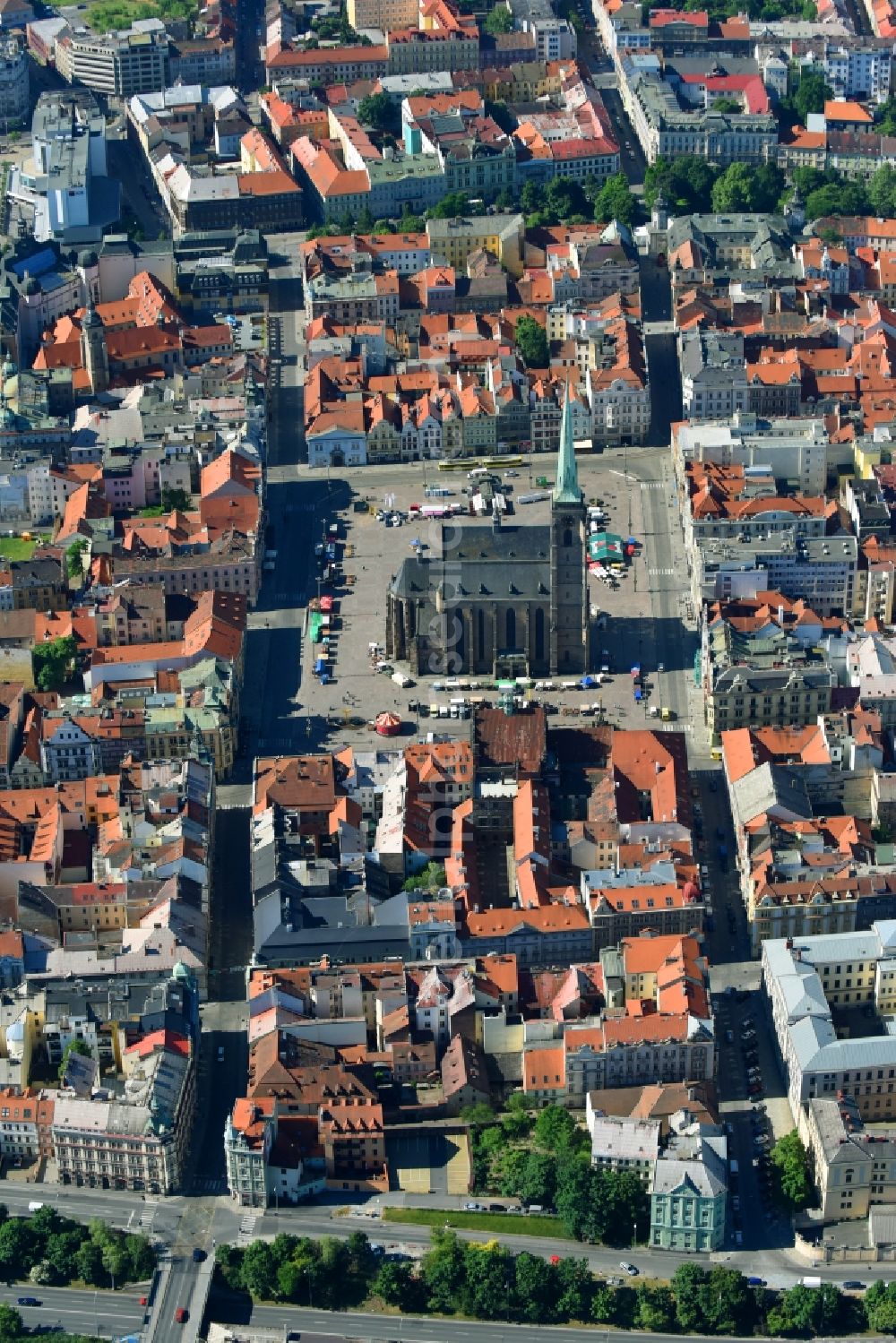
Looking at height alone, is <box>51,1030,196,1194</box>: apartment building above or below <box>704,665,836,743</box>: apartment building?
below

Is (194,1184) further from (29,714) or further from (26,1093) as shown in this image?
(29,714)

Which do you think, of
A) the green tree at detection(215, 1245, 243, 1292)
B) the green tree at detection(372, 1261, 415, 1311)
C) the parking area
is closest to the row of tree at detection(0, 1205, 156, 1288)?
the green tree at detection(215, 1245, 243, 1292)

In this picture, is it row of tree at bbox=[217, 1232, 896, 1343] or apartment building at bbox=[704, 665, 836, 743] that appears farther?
apartment building at bbox=[704, 665, 836, 743]

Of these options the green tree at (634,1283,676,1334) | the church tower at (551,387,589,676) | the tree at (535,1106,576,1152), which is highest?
the church tower at (551,387,589,676)

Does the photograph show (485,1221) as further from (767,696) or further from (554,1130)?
(767,696)

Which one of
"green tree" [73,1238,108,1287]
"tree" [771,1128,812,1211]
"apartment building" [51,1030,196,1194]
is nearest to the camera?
"green tree" [73,1238,108,1287]

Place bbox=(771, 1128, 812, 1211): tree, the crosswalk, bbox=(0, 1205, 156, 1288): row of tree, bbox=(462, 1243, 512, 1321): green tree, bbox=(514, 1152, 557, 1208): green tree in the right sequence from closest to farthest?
1. bbox=(462, 1243, 512, 1321): green tree
2. bbox=(0, 1205, 156, 1288): row of tree
3. bbox=(771, 1128, 812, 1211): tree
4. bbox=(514, 1152, 557, 1208): green tree
5. the crosswalk

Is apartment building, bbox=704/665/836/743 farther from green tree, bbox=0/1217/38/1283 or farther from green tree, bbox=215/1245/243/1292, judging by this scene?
green tree, bbox=0/1217/38/1283
